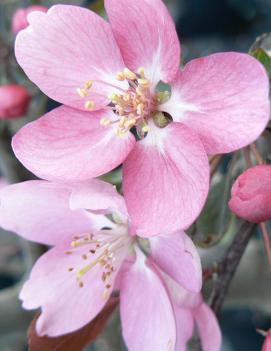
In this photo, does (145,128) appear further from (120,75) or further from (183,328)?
(183,328)

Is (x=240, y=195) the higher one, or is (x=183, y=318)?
(x=240, y=195)

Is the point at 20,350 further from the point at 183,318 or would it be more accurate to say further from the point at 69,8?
the point at 69,8

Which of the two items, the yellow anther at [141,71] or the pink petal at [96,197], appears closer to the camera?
the pink petal at [96,197]

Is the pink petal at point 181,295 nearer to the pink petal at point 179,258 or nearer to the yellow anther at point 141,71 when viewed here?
the pink petal at point 179,258

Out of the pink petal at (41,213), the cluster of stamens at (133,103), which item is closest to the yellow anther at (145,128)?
the cluster of stamens at (133,103)

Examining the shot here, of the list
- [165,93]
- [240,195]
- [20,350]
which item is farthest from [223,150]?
[20,350]
